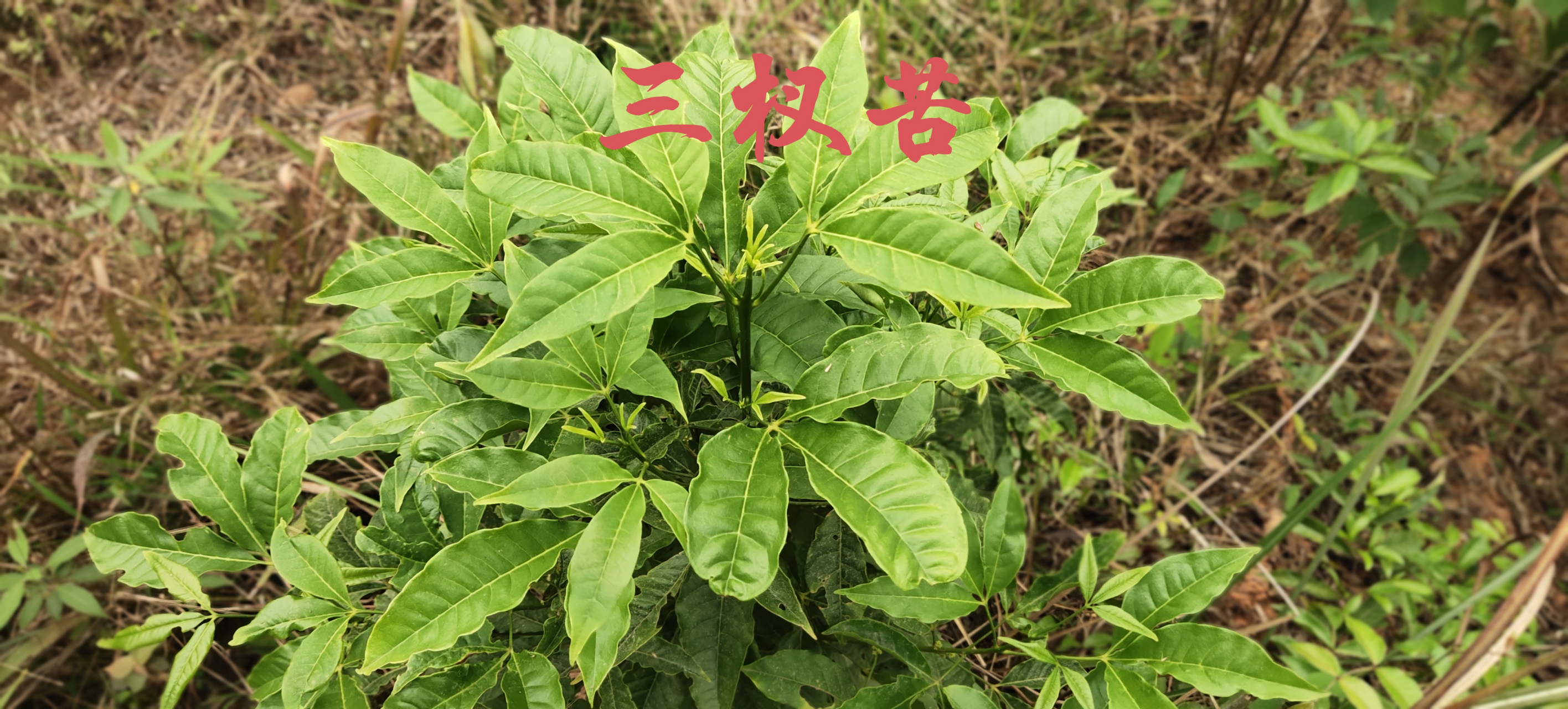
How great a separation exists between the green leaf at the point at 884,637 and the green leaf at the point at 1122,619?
19 cm

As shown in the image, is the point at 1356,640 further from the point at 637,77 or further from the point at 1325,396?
the point at 637,77

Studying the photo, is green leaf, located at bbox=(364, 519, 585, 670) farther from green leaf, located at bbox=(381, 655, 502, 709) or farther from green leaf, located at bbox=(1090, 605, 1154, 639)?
green leaf, located at bbox=(1090, 605, 1154, 639)

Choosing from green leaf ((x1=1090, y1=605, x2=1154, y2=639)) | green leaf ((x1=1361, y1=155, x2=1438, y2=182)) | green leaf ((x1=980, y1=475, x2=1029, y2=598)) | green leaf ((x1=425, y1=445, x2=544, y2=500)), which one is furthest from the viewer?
green leaf ((x1=1361, y1=155, x2=1438, y2=182))

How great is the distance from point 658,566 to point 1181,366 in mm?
1860

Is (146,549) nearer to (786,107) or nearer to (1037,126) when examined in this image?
(786,107)

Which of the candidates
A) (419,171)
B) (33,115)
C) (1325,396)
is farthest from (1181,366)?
(33,115)

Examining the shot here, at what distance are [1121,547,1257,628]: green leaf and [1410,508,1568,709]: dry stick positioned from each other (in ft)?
1.29

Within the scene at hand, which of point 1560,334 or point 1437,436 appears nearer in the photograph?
point 1437,436

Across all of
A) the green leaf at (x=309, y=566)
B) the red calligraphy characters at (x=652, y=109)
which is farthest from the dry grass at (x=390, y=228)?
the red calligraphy characters at (x=652, y=109)

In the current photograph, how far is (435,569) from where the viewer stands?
66 cm

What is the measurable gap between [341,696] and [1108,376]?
80 cm

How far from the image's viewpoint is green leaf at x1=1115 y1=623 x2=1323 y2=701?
74 cm

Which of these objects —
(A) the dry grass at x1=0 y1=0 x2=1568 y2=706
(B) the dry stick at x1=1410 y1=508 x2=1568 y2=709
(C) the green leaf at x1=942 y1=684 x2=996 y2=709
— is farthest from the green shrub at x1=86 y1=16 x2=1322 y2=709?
(A) the dry grass at x1=0 y1=0 x2=1568 y2=706

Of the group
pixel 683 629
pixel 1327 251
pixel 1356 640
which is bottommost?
pixel 1356 640
